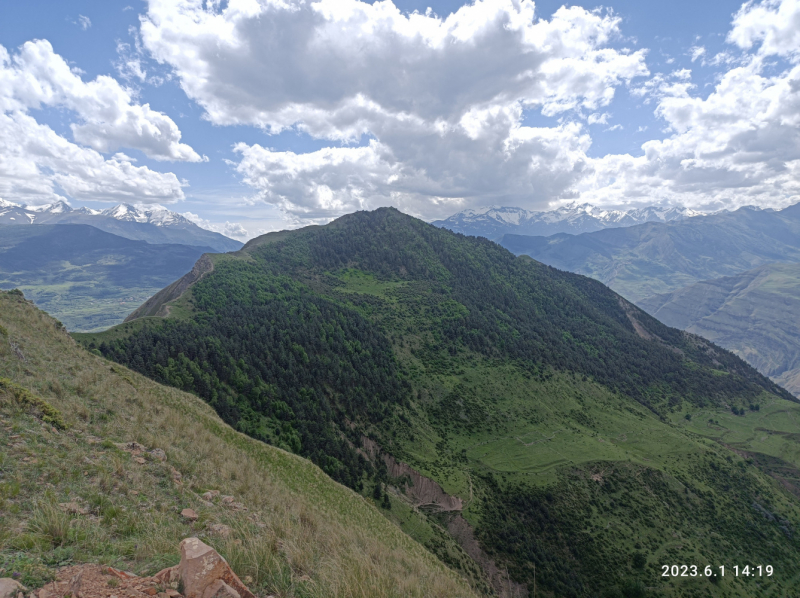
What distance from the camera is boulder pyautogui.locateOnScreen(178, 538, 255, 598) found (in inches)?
269

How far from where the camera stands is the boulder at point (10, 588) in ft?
18.4

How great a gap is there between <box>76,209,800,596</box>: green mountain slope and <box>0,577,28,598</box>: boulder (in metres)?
61.3

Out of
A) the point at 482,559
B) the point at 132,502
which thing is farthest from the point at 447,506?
the point at 132,502

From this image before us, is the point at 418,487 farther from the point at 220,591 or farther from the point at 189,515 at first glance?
the point at 220,591

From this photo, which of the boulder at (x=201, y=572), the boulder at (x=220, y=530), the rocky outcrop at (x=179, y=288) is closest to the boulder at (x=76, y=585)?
the boulder at (x=201, y=572)

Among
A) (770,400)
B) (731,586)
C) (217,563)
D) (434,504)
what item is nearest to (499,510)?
(434,504)

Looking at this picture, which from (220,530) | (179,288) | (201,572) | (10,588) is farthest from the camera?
(179,288)

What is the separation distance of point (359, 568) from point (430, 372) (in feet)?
384

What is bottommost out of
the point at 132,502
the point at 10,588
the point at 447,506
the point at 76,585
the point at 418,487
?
the point at 447,506

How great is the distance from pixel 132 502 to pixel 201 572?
22.0 feet

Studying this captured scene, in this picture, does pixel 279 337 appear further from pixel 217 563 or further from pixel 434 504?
pixel 217 563

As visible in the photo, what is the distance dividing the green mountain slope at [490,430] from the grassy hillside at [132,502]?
48.2 m

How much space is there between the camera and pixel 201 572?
274 inches

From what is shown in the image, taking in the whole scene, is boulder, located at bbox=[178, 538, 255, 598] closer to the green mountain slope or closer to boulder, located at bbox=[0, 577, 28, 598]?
boulder, located at bbox=[0, 577, 28, 598]
